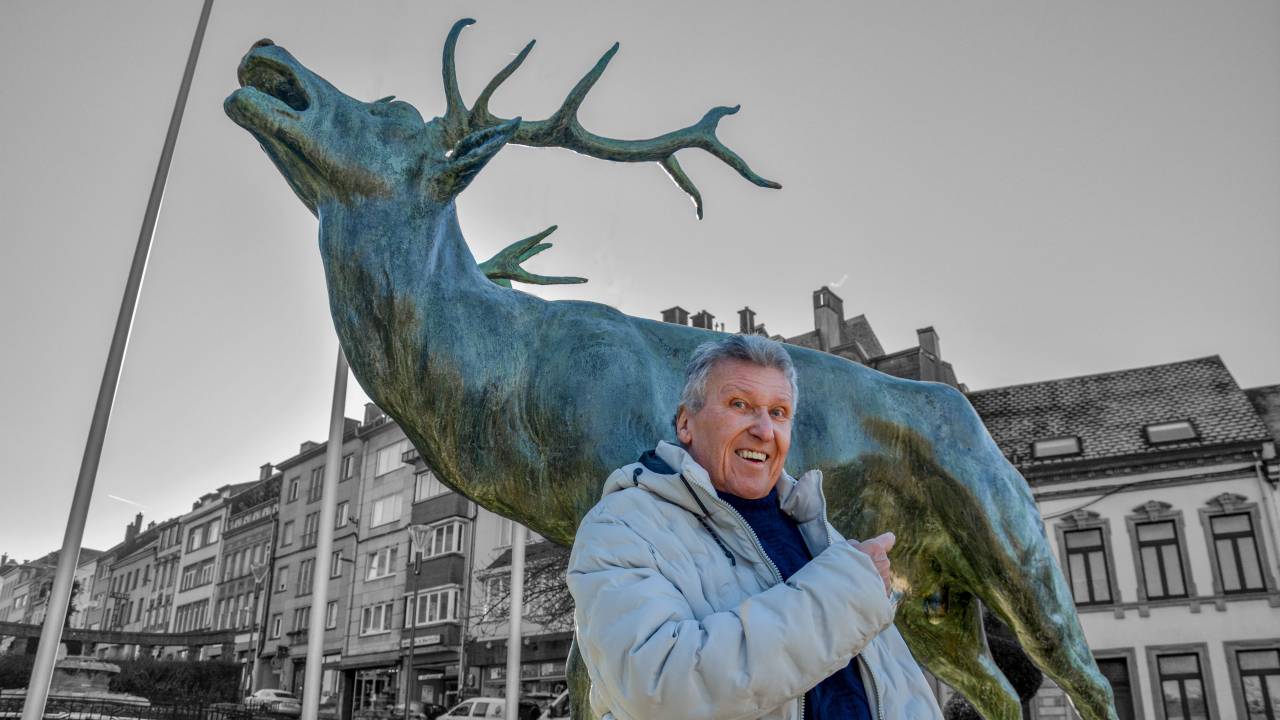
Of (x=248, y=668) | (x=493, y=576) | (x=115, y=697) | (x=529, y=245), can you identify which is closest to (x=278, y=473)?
(x=248, y=668)

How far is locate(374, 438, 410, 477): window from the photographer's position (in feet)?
146

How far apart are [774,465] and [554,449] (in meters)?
1.20

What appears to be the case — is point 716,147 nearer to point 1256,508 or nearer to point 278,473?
point 1256,508

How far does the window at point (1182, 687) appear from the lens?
894 inches

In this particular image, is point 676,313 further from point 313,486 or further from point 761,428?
point 761,428

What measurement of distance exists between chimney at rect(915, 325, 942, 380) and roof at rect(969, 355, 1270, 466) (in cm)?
158

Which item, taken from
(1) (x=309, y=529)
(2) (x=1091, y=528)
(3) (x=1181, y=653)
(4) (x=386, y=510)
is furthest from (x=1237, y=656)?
(1) (x=309, y=529)

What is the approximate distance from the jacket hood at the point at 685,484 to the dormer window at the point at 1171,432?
2727cm

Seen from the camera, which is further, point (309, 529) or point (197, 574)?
point (197, 574)

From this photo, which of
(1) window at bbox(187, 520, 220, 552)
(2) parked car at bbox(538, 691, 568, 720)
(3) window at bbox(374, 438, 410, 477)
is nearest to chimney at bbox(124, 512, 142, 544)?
(1) window at bbox(187, 520, 220, 552)

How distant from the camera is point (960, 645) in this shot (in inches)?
137

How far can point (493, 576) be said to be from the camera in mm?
33281

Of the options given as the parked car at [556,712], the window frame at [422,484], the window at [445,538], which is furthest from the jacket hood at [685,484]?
the window frame at [422,484]

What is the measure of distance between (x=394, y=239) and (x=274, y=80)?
788 mm
